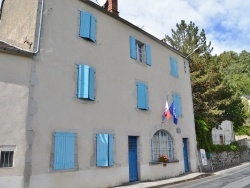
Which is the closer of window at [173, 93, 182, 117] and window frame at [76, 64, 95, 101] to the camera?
window frame at [76, 64, 95, 101]

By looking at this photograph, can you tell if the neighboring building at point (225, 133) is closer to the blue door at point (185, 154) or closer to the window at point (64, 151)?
the blue door at point (185, 154)

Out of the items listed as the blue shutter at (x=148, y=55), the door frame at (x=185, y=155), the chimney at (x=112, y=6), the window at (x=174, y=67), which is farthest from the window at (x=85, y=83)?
the door frame at (x=185, y=155)

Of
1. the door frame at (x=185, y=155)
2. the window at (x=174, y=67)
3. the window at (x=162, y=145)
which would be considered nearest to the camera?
the window at (x=162, y=145)

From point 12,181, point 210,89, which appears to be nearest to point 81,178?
point 12,181

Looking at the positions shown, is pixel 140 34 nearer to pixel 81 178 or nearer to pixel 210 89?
pixel 81 178

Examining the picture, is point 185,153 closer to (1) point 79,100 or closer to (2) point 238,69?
(1) point 79,100

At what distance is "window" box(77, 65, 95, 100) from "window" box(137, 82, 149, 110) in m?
3.14

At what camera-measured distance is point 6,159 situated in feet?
26.5

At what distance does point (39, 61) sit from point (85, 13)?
11.5ft

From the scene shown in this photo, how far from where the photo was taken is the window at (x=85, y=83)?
409 inches

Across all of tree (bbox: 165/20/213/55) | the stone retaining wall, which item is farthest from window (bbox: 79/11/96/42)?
tree (bbox: 165/20/213/55)

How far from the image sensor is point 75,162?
31.7 feet

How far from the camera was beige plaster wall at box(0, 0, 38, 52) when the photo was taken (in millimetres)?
9914

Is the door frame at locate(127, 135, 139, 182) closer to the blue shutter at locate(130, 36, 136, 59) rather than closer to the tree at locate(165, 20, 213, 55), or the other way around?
the blue shutter at locate(130, 36, 136, 59)
